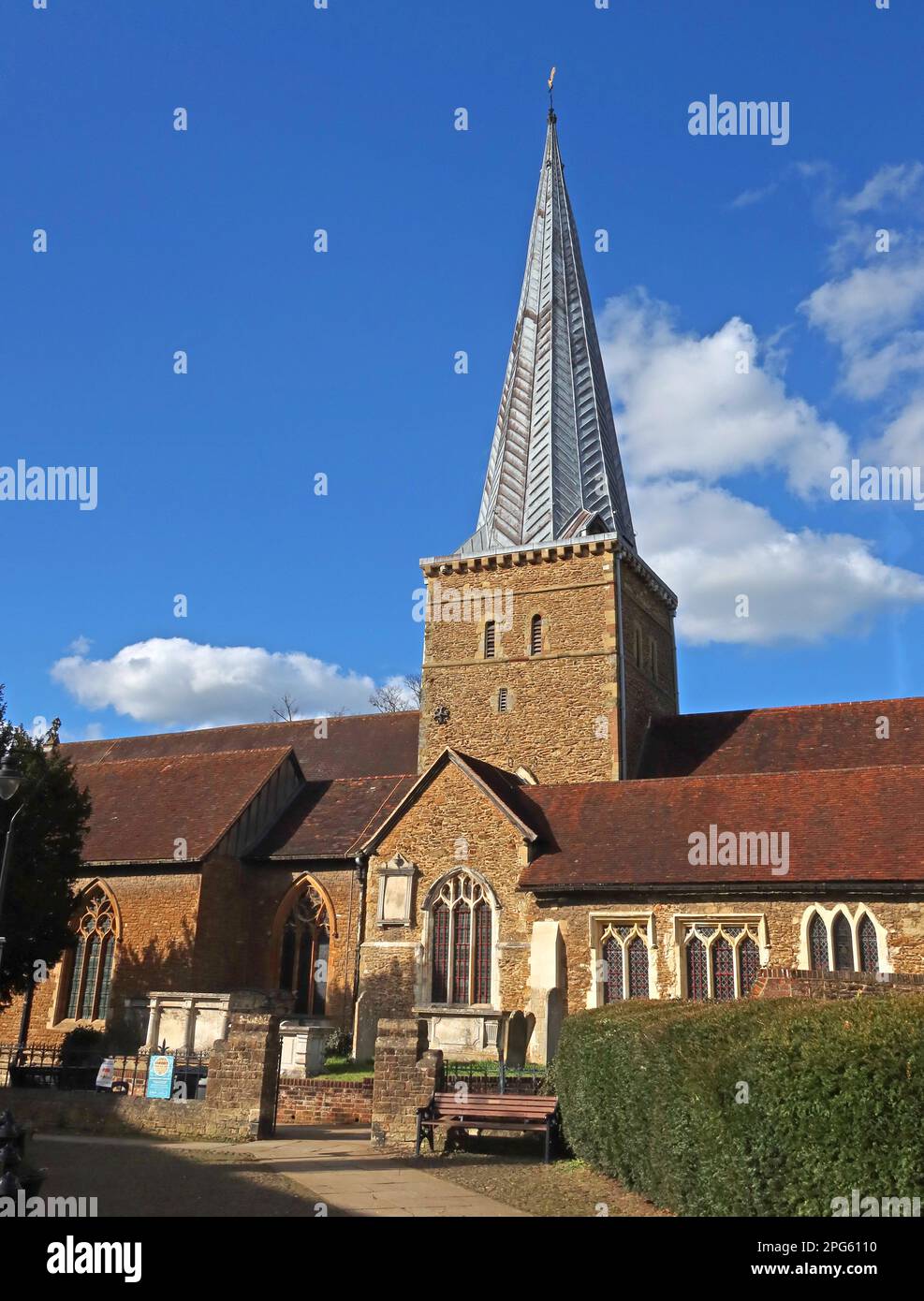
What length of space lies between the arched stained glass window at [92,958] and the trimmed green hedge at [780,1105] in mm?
19817

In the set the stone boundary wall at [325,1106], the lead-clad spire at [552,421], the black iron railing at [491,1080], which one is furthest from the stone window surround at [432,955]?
the lead-clad spire at [552,421]

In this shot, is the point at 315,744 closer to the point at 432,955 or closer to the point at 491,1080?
the point at 432,955

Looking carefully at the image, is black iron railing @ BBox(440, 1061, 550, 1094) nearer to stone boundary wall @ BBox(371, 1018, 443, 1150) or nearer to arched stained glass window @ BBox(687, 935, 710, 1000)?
stone boundary wall @ BBox(371, 1018, 443, 1150)

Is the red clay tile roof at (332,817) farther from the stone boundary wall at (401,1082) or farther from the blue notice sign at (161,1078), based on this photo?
the stone boundary wall at (401,1082)

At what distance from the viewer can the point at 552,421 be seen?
3538 cm

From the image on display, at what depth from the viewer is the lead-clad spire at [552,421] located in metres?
33.9

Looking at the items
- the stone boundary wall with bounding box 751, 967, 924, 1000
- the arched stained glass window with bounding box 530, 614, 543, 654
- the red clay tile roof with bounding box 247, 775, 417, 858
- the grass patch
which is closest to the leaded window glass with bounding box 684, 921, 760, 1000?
the stone boundary wall with bounding box 751, 967, 924, 1000

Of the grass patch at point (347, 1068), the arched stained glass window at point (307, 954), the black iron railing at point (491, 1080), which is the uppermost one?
the arched stained glass window at point (307, 954)

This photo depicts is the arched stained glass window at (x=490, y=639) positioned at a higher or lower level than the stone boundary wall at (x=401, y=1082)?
higher

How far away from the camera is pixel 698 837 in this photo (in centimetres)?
2111

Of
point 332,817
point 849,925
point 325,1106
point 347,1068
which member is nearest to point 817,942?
point 849,925

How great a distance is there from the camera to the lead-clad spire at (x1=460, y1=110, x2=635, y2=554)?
33.9 m

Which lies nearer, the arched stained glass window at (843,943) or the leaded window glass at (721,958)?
the arched stained glass window at (843,943)
